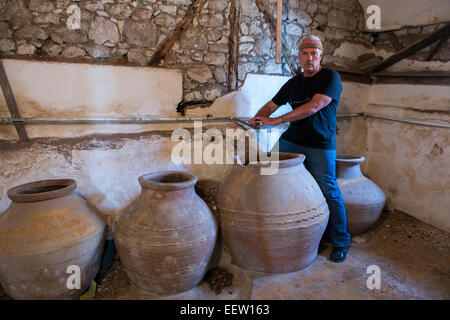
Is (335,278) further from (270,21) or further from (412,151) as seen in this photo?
(270,21)

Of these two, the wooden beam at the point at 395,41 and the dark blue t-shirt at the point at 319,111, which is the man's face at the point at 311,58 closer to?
the dark blue t-shirt at the point at 319,111

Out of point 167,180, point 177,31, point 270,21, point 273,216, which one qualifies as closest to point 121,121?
point 167,180

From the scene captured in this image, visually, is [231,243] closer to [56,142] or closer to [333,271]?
[333,271]

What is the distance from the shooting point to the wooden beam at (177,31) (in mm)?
2420

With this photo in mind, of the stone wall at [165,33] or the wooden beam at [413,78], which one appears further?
the wooden beam at [413,78]

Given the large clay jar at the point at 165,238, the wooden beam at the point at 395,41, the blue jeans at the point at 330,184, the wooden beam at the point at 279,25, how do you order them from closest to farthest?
the large clay jar at the point at 165,238 → the blue jeans at the point at 330,184 → the wooden beam at the point at 279,25 → the wooden beam at the point at 395,41

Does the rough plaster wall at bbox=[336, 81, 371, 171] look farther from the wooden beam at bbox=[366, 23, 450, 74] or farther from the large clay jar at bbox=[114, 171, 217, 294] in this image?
the large clay jar at bbox=[114, 171, 217, 294]

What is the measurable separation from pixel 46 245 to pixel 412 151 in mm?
3497

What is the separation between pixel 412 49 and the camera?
3.04 m

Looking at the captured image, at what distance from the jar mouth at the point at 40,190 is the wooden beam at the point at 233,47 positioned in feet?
5.34

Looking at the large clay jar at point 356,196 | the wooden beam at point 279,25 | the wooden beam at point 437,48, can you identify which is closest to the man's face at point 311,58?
the wooden beam at point 279,25
